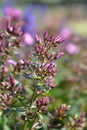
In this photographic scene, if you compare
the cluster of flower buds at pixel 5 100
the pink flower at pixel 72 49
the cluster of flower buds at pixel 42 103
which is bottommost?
the cluster of flower buds at pixel 42 103

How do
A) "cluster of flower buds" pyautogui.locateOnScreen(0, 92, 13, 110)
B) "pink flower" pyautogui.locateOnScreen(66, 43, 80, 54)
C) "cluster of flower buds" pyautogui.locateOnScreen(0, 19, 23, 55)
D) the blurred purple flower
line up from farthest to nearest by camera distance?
the blurred purple flower < "pink flower" pyautogui.locateOnScreen(66, 43, 80, 54) < "cluster of flower buds" pyautogui.locateOnScreen(0, 19, 23, 55) < "cluster of flower buds" pyautogui.locateOnScreen(0, 92, 13, 110)

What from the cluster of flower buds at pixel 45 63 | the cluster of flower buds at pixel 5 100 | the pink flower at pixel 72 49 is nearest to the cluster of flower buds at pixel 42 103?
the cluster of flower buds at pixel 45 63

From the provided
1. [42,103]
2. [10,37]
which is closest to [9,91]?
[42,103]

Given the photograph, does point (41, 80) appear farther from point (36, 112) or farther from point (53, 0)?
point (53, 0)

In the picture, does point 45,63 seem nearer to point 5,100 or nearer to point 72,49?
point 5,100

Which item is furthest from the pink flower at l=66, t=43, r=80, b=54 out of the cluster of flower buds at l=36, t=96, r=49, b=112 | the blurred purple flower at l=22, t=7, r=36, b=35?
the cluster of flower buds at l=36, t=96, r=49, b=112

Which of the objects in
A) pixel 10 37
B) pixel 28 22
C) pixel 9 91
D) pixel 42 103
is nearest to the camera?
pixel 42 103

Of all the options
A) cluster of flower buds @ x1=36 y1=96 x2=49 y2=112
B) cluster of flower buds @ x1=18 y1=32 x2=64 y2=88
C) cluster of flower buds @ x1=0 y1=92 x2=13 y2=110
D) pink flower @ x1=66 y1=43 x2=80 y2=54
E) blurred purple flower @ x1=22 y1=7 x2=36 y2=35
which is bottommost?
cluster of flower buds @ x1=36 y1=96 x2=49 y2=112

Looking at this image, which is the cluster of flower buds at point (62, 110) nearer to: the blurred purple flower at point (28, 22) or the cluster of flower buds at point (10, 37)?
the cluster of flower buds at point (10, 37)

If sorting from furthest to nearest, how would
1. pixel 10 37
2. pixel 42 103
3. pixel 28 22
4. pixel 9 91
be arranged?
pixel 28 22
pixel 10 37
pixel 9 91
pixel 42 103

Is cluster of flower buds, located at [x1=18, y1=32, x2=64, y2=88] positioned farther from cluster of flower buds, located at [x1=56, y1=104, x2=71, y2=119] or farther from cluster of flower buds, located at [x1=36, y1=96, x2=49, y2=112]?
cluster of flower buds, located at [x1=56, y1=104, x2=71, y2=119]
